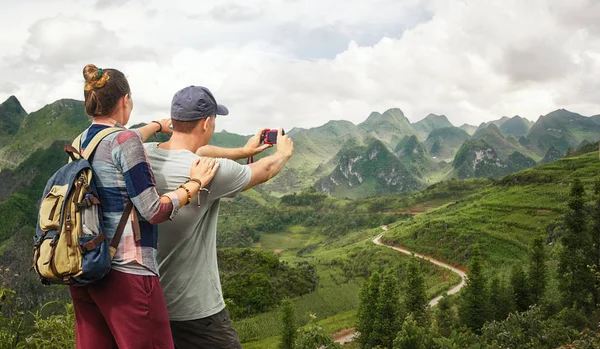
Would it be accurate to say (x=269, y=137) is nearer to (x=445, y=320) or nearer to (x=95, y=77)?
(x=95, y=77)

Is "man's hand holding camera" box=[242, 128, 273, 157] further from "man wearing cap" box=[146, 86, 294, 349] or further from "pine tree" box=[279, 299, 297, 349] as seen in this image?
"pine tree" box=[279, 299, 297, 349]

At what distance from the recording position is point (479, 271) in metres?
27.5

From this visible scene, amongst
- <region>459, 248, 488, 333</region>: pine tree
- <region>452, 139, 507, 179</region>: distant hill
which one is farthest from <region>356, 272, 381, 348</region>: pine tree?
<region>452, 139, 507, 179</region>: distant hill

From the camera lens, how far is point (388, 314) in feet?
93.0

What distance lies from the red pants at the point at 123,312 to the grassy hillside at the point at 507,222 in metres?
48.5

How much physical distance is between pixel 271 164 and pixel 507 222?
6049 cm

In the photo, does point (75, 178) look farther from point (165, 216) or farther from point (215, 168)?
point (215, 168)

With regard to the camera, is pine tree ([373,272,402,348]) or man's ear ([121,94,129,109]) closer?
man's ear ([121,94,129,109])

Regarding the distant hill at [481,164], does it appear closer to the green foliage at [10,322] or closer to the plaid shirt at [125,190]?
the green foliage at [10,322]

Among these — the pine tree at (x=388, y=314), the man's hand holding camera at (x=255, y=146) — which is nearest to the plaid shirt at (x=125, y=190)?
the man's hand holding camera at (x=255, y=146)

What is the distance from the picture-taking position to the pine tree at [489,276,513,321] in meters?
27.5

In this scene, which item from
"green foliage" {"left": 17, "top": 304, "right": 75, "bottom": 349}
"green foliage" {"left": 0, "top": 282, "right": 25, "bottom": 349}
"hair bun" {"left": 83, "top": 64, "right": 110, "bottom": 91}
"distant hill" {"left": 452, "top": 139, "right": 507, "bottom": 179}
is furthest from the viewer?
"distant hill" {"left": 452, "top": 139, "right": 507, "bottom": 179}

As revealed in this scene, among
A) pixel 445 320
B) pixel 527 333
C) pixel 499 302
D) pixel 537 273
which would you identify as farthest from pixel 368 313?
pixel 527 333

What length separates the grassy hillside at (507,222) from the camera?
49688 mm
